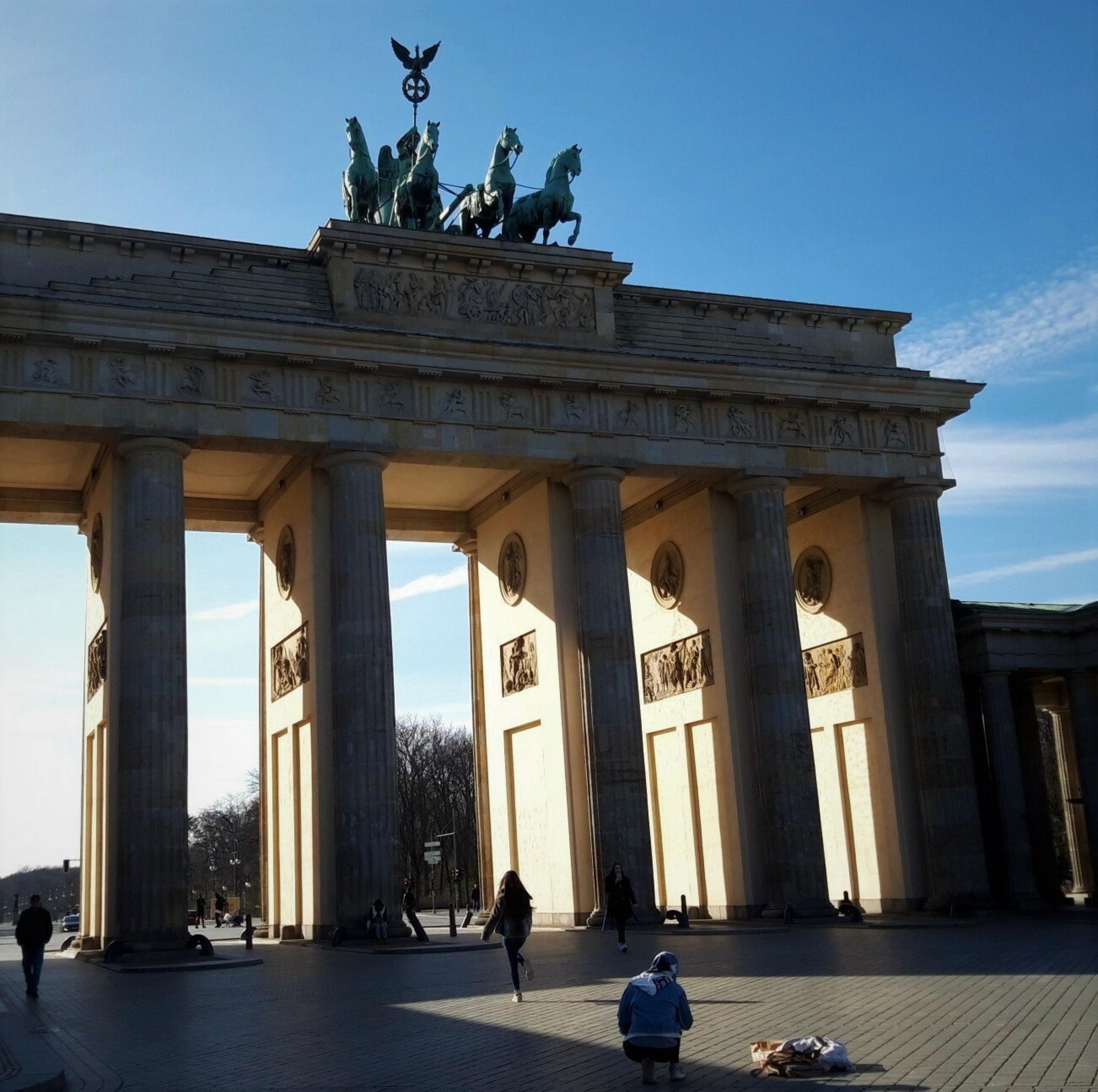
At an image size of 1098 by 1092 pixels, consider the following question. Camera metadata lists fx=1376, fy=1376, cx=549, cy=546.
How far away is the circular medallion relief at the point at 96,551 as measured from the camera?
34.0 metres

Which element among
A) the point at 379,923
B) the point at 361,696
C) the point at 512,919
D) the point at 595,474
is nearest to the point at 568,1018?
the point at 512,919

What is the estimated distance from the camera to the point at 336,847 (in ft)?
99.8

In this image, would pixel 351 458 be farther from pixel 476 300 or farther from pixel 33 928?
pixel 33 928

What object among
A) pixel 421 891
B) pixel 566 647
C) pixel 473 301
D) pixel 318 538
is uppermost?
pixel 473 301

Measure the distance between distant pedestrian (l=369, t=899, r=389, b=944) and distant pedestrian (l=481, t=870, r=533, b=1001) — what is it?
37.5 feet

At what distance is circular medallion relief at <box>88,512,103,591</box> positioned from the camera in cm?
3397

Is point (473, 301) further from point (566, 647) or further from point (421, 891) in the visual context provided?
point (421, 891)

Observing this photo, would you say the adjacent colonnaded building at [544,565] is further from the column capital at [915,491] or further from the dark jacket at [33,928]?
the dark jacket at [33,928]

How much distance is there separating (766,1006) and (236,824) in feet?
350

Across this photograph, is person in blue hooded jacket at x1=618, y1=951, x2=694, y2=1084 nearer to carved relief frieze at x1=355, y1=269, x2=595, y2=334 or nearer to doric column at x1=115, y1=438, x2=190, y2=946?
doric column at x1=115, y1=438, x2=190, y2=946

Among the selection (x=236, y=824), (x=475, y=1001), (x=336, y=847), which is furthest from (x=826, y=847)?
(x=236, y=824)

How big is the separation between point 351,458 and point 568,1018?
19.3 m

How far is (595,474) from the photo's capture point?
34.6 meters

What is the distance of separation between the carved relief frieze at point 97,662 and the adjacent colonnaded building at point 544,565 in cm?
24
